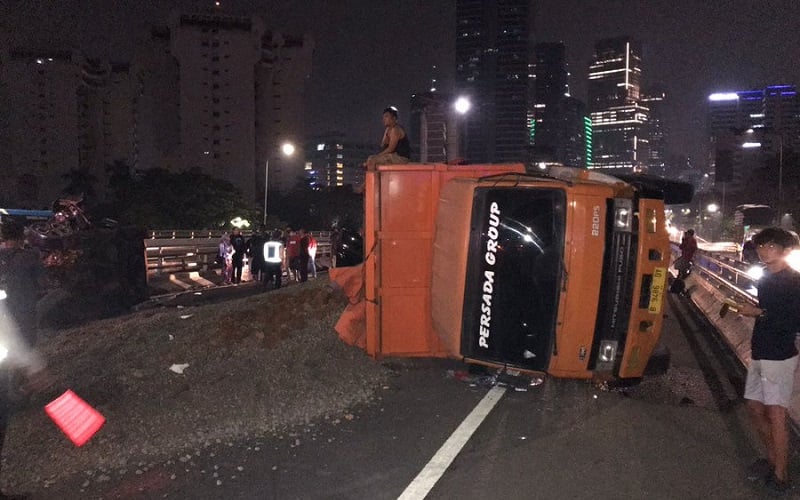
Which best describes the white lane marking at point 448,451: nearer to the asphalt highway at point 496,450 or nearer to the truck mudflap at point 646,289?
the asphalt highway at point 496,450

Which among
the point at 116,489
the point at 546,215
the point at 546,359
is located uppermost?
the point at 546,215

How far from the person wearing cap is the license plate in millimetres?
3295

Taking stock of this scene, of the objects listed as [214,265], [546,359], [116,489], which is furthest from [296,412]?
[214,265]

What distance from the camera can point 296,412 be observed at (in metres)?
Result: 5.97

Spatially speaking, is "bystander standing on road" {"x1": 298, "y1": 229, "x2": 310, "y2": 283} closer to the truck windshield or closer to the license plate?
the truck windshield

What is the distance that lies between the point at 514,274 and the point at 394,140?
9.88 feet

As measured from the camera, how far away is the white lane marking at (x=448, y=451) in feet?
14.2

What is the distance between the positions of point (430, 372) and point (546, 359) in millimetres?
1945

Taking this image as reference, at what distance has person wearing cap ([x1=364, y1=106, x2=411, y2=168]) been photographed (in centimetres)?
786

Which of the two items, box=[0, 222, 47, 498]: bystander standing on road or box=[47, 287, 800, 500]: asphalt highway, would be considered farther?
box=[0, 222, 47, 498]: bystander standing on road

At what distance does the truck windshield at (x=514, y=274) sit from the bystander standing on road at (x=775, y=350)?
1.61 meters

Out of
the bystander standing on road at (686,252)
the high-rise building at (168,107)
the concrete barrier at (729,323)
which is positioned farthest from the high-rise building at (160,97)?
the concrete barrier at (729,323)

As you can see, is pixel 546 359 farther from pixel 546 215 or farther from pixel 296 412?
pixel 296 412

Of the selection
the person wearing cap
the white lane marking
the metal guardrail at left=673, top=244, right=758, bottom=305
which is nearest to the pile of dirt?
the white lane marking
